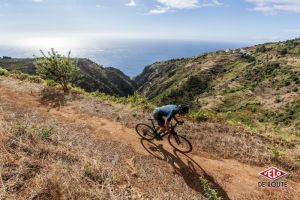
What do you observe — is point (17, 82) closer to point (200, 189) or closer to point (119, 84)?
point (200, 189)

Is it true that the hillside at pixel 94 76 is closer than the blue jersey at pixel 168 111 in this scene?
No

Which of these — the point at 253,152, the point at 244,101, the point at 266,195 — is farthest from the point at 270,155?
the point at 244,101

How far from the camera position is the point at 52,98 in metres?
20.3

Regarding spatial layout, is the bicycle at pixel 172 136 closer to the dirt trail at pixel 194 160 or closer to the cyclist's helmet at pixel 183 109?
the dirt trail at pixel 194 160

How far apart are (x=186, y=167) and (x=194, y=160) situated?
0.81 m

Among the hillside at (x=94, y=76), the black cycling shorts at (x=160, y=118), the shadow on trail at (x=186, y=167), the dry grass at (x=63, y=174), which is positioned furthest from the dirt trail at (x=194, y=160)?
the hillside at (x=94, y=76)

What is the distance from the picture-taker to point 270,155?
1226 centimetres

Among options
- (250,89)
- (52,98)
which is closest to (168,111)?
(52,98)

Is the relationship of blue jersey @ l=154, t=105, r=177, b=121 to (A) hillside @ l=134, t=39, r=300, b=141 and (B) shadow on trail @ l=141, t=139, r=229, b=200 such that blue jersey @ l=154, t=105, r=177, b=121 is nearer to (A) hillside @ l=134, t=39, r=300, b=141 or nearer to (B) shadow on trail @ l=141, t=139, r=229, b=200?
(B) shadow on trail @ l=141, t=139, r=229, b=200

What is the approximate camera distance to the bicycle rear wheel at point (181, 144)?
1278 centimetres

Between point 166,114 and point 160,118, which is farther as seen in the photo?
point 160,118

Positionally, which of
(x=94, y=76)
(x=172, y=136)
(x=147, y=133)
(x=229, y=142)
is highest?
(x=147, y=133)

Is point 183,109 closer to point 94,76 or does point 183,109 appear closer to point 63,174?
point 63,174

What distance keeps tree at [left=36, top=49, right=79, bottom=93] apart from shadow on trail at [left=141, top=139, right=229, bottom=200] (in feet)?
42.6
